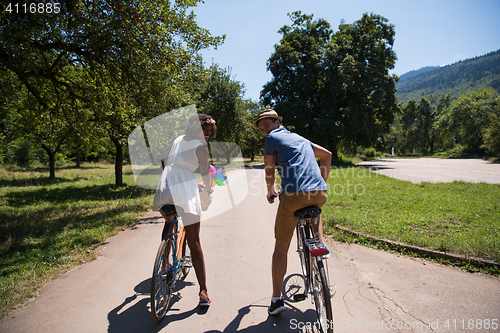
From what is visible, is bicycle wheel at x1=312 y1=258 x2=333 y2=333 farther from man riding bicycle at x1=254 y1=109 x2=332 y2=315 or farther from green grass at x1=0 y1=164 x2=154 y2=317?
green grass at x1=0 y1=164 x2=154 y2=317

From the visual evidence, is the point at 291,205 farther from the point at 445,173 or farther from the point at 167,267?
the point at 445,173

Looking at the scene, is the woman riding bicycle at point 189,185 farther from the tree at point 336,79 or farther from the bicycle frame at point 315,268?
the tree at point 336,79

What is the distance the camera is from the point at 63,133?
1484 centimetres

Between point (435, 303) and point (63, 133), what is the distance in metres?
17.8

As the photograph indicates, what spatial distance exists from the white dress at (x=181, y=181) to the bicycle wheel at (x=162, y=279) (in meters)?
0.43

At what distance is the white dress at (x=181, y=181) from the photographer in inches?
114

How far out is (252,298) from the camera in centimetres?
313

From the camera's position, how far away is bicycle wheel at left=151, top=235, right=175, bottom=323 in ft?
8.53

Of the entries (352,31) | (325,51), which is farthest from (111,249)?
(352,31)

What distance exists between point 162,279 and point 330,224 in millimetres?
4195

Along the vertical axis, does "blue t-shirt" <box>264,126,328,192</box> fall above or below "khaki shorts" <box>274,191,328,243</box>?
above

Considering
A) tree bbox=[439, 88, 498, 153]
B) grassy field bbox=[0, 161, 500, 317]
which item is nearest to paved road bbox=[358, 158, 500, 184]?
grassy field bbox=[0, 161, 500, 317]

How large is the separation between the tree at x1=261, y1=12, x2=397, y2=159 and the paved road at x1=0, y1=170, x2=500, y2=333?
2287cm

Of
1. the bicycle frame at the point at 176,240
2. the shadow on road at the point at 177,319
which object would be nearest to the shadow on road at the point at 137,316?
the shadow on road at the point at 177,319
